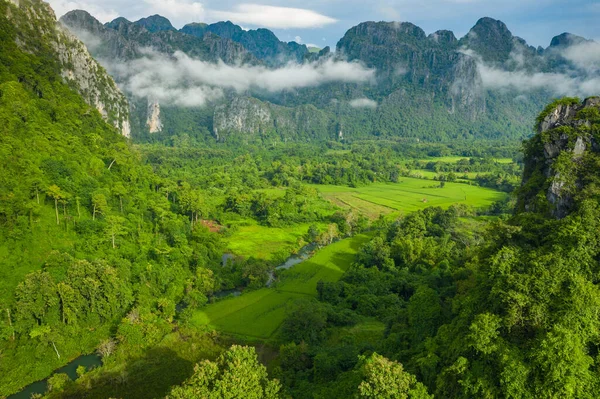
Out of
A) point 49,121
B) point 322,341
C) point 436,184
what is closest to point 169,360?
point 322,341

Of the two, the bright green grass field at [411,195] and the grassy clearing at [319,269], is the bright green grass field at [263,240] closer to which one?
the grassy clearing at [319,269]

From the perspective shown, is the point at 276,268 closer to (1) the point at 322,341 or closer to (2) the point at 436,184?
(1) the point at 322,341

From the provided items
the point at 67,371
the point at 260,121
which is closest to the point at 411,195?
the point at 67,371

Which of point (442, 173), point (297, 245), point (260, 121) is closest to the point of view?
point (297, 245)

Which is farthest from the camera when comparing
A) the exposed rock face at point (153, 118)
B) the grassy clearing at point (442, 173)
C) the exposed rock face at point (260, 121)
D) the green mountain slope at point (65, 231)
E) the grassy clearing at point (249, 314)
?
the exposed rock face at point (260, 121)

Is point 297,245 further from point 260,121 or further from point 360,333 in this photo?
point 260,121

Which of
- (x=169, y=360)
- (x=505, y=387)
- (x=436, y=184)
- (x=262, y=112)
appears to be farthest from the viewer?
(x=262, y=112)

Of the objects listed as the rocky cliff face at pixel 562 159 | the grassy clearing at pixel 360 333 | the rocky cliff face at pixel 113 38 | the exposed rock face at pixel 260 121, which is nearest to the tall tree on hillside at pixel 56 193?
the grassy clearing at pixel 360 333
